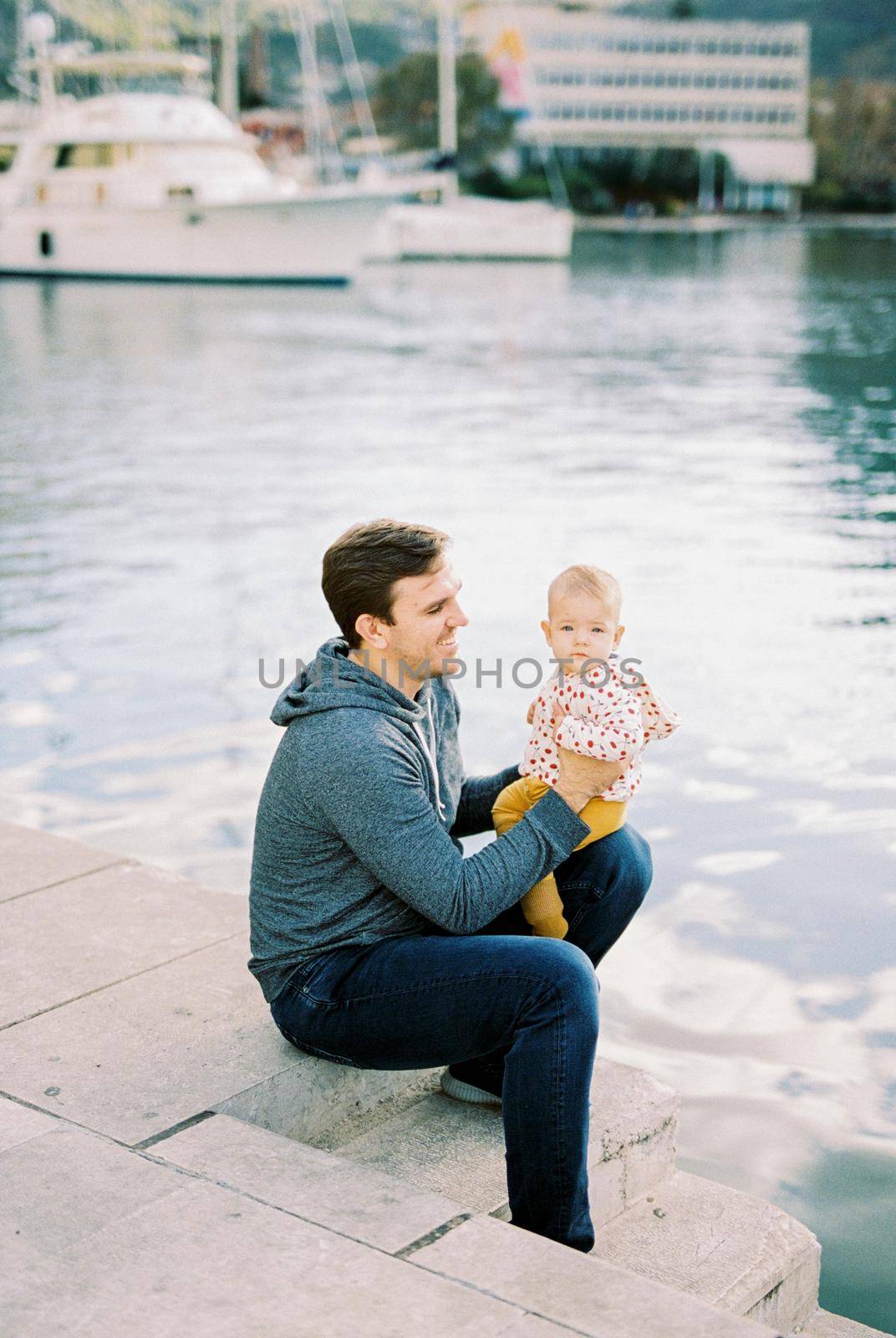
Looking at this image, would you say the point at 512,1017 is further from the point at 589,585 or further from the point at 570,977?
the point at 589,585

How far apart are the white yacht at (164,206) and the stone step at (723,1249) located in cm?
4088

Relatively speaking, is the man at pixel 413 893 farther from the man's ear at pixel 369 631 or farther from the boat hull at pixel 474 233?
the boat hull at pixel 474 233

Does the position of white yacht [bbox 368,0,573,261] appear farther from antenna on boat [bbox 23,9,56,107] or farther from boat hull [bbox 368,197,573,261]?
antenna on boat [bbox 23,9,56,107]

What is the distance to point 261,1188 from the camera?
2.59 metres

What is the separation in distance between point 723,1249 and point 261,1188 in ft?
3.02

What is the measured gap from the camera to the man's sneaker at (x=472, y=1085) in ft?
10.3

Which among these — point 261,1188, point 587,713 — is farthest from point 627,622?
point 261,1188

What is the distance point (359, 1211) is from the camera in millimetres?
2525

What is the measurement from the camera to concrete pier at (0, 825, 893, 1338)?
2.28 meters

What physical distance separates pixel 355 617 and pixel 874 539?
8133 mm

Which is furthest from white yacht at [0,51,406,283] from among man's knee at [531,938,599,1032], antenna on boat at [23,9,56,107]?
man's knee at [531,938,599,1032]

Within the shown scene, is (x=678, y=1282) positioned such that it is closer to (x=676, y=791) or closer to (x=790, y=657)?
(x=676, y=791)

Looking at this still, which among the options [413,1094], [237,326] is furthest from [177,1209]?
[237,326]

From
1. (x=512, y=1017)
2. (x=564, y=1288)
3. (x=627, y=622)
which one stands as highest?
(x=512, y=1017)
